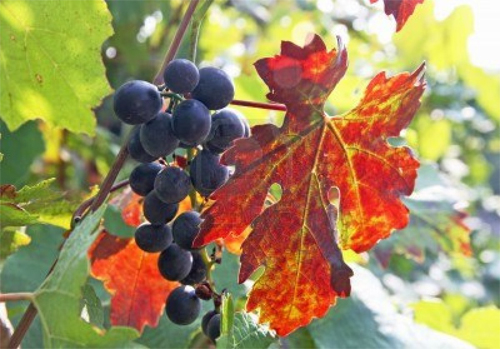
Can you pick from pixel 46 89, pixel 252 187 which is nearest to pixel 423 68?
pixel 252 187

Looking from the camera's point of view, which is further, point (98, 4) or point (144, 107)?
point (98, 4)

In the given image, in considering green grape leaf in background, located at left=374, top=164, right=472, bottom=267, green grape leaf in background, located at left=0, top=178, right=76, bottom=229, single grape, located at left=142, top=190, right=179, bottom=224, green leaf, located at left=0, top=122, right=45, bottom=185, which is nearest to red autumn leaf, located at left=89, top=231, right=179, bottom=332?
green grape leaf in background, located at left=0, top=178, right=76, bottom=229

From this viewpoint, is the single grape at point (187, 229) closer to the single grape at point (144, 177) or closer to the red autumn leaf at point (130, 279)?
the single grape at point (144, 177)

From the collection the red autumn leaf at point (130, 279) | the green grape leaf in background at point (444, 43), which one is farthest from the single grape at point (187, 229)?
the green grape leaf in background at point (444, 43)

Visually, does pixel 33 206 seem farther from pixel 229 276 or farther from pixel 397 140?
pixel 397 140

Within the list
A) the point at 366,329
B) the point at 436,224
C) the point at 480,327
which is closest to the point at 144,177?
the point at 366,329

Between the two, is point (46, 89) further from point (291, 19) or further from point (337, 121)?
point (291, 19)

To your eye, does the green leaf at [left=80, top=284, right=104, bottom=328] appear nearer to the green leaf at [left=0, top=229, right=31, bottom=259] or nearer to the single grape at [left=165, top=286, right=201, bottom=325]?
the single grape at [left=165, top=286, right=201, bottom=325]
